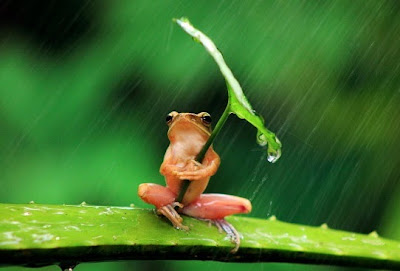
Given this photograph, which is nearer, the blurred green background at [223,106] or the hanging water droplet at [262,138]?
the hanging water droplet at [262,138]

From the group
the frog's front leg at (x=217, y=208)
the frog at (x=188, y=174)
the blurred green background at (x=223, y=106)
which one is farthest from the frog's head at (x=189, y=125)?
the blurred green background at (x=223, y=106)

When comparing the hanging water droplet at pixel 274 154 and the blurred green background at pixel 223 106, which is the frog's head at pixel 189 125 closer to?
the hanging water droplet at pixel 274 154

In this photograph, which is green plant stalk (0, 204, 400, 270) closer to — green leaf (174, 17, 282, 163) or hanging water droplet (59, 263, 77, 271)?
hanging water droplet (59, 263, 77, 271)

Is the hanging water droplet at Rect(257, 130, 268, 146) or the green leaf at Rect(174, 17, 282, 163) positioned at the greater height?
the green leaf at Rect(174, 17, 282, 163)

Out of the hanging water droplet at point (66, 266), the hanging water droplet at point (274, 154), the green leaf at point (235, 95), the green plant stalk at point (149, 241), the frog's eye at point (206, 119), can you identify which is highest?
the green leaf at point (235, 95)

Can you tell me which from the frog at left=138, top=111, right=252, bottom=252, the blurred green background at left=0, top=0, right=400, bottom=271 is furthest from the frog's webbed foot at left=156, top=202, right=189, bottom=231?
the blurred green background at left=0, top=0, right=400, bottom=271

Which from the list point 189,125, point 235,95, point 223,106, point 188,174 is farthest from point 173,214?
point 223,106

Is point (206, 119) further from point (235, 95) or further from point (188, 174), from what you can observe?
point (235, 95)
